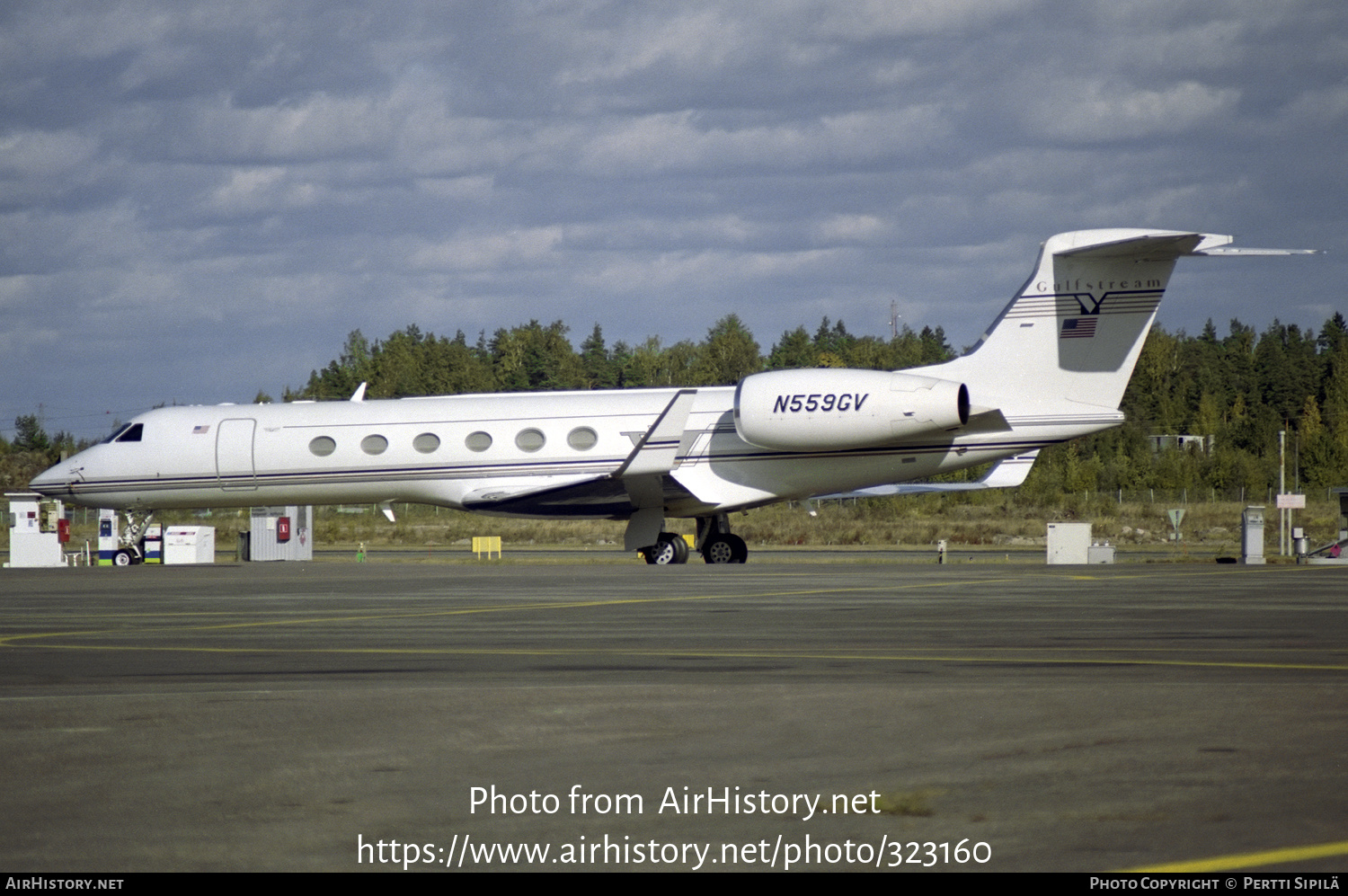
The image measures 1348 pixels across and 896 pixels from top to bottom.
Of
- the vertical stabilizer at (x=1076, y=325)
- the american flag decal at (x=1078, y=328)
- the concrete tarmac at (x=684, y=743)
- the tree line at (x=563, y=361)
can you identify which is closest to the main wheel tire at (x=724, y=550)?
the vertical stabilizer at (x=1076, y=325)

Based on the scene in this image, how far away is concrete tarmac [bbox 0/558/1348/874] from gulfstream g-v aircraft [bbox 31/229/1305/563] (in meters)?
11.1

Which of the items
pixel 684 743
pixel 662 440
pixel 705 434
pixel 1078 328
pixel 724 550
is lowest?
pixel 724 550

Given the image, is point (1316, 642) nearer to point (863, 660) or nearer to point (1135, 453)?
point (863, 660)

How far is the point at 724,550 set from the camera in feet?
86.3

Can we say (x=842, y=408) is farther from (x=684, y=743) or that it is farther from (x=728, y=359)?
(x=728, y=359)

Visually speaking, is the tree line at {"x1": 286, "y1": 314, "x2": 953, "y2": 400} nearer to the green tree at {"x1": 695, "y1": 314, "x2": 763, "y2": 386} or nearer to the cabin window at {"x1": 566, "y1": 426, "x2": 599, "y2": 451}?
the green tree at {"x1": 695, "y1": 314, "x2": 763, "y2": 386}

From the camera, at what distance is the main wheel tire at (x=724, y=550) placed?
2630 cm

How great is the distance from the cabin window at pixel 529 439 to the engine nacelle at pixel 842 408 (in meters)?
3.82

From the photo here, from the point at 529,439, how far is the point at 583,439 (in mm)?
1044

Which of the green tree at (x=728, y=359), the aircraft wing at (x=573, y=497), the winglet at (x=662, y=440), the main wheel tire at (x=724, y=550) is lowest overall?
the main wheel tire at (x=724, y=550)

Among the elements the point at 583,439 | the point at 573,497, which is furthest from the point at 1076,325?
the point at 573,497

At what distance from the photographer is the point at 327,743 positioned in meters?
6.20

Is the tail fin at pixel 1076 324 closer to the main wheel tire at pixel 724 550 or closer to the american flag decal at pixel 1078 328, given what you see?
the american flag decal at pixel 1078 328

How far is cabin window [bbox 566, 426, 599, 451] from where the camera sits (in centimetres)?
2530
